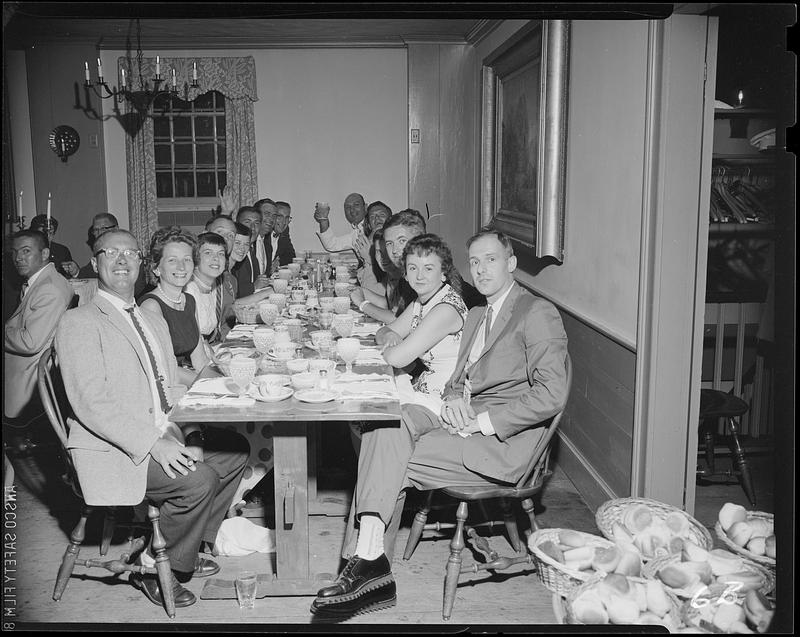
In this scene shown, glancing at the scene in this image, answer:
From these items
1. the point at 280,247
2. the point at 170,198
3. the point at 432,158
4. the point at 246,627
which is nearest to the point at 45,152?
the point at 170,198

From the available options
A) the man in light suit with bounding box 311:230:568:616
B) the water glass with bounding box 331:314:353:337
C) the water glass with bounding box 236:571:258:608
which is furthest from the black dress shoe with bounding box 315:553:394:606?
the water glass with bounding box 331:314:353:337

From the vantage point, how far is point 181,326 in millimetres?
3359

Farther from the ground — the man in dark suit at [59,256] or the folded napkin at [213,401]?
the man in dark suit at [59,256]

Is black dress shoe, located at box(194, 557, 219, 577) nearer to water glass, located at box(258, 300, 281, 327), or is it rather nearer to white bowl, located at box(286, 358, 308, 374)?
white bowl, located at box(286, 358, 308, 374)

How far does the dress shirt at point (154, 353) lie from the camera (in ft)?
8.57

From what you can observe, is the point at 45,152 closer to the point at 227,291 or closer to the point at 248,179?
the point at 248,179

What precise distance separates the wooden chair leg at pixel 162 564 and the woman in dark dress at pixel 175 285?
86 cm

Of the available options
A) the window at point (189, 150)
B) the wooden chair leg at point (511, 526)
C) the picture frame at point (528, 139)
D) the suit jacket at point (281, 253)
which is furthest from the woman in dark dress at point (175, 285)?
the window at point (189, 150)

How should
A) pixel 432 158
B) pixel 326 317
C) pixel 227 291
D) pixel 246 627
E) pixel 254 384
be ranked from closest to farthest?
pixel 246 627, pixel 254 384, pixel 326 317, pixel 227 291, pixel 432 158

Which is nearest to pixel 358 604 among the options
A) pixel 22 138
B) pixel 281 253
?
pixel 281 253

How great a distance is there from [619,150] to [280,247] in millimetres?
4620

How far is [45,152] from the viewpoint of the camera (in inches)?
306

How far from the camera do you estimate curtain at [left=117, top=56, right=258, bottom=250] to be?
7.97m

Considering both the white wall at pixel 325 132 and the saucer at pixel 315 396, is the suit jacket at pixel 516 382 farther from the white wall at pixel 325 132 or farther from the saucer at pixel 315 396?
the white wall at pixel 325 132
